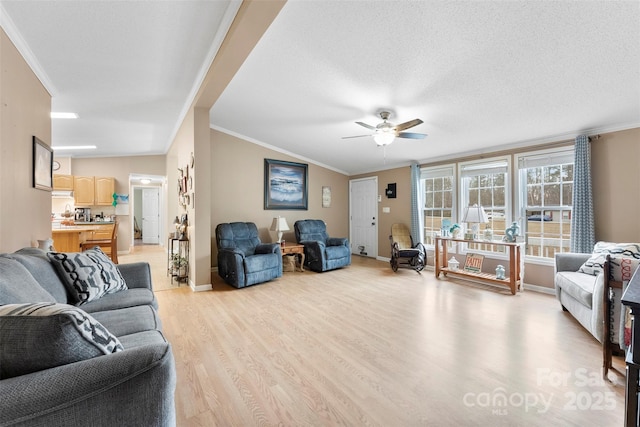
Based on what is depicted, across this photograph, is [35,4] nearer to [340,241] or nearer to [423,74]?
[423,74]

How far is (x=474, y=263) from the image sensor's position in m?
4.59

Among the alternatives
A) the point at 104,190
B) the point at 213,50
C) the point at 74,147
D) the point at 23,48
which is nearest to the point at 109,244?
the point at 104,190

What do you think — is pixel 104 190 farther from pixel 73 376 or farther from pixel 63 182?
pixel 73 376

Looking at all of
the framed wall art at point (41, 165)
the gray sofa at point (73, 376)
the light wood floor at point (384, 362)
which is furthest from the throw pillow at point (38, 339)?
the framed wall art at point (41, 165)

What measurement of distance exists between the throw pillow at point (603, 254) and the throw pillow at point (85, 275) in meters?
4.56

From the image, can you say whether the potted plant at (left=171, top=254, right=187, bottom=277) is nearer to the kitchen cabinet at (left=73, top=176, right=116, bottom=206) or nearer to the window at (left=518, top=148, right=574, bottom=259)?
the kitchen cabinet at (left=73, top=176, right=116, bottom=206)

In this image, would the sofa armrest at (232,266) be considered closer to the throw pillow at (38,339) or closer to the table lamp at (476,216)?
the throw pillow at (38,339)

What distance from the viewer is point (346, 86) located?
323 centimetres

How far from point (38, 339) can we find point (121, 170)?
24.8 feet

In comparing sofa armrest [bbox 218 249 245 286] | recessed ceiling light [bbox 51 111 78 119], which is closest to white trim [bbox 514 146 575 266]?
sofa armrest [bbox 218 249 245 286]

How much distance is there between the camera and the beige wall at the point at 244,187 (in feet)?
17.1

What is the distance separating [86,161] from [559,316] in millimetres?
9388

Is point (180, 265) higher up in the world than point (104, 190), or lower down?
lower down

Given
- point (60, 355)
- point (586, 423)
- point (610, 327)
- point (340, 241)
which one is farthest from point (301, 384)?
point (340, 241)
